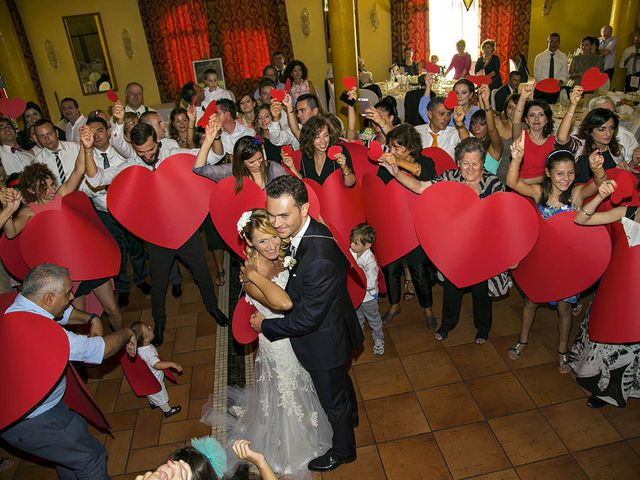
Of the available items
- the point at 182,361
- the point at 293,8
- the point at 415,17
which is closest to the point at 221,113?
the point at 182,361

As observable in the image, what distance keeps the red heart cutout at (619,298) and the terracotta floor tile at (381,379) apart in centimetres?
130

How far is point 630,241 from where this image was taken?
103 inches

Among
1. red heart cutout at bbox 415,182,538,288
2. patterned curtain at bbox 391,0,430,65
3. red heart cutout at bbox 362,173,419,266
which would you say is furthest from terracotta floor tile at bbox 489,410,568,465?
patterned curtain at bbox 391,0,430,65

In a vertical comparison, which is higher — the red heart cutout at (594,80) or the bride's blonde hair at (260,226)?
the red heart cutout at (594,80)

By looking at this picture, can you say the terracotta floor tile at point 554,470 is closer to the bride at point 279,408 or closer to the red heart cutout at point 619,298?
the red heart cutout at point 619,298

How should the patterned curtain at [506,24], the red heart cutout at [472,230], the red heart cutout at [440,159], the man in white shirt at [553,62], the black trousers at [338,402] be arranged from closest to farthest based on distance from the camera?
the black trousers at [338,402] < the red heart cutout at [472,230] < the red heart cutout at [440,159] < the man in white shirt at [553,62] < the patterned curtain at [506,24]

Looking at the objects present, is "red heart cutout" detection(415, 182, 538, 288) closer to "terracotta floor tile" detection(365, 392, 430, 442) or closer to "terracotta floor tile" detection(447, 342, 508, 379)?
"terracotta floor tile" detection(447, 342, 508, 379)

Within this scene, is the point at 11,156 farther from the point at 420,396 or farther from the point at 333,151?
the point at 420,396

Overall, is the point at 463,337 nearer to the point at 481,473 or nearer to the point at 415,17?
the point at 481,473

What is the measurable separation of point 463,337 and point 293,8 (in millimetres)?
9701

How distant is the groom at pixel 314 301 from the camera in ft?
7.36

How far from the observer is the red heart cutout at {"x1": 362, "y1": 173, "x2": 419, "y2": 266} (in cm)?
341

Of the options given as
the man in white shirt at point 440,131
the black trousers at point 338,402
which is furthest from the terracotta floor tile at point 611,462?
the man in white shirt at point 440,131

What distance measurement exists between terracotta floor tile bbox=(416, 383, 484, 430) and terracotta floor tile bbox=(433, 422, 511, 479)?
0.06 meters
